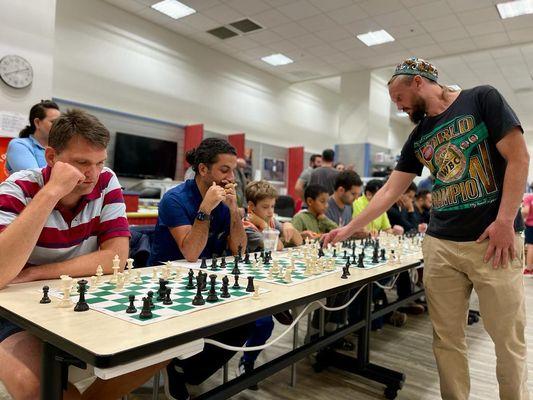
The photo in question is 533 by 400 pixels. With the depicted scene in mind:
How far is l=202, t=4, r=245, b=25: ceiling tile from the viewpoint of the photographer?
624 centimetres

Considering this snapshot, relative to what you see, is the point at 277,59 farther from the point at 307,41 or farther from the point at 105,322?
the point at 105,322

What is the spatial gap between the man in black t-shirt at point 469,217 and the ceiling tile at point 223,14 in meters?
5.13

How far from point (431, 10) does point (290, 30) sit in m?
2.29

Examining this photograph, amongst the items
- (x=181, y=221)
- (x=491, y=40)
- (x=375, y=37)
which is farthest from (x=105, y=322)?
(x=491, y=40)

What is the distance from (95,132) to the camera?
142 centimetres

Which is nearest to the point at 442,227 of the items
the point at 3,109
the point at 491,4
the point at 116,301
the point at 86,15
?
the point at 116,301

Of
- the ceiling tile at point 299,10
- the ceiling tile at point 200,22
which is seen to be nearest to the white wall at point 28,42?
the ceiling tile at point 200,22

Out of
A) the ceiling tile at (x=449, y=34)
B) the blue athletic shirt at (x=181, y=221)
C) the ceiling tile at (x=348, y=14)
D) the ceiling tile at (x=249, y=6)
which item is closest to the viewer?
the blue athletic shirt at (x=181, y=221)

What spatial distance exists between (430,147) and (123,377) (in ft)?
5.28

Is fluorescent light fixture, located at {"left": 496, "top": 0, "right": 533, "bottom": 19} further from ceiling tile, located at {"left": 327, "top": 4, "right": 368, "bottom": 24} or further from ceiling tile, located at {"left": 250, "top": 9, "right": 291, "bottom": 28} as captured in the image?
ceiling tile, located at {"left": 250, "top": 9, "right": 291, "bottom": 28}

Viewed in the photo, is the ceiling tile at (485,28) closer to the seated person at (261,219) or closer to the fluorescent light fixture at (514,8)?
the fluorescent light fixture at (514,8)

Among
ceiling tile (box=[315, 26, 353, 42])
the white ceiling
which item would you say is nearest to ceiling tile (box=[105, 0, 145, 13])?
the white ceiling

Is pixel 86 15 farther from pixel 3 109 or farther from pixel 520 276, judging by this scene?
pixel 520 276

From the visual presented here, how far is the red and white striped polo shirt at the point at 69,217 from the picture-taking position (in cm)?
138
